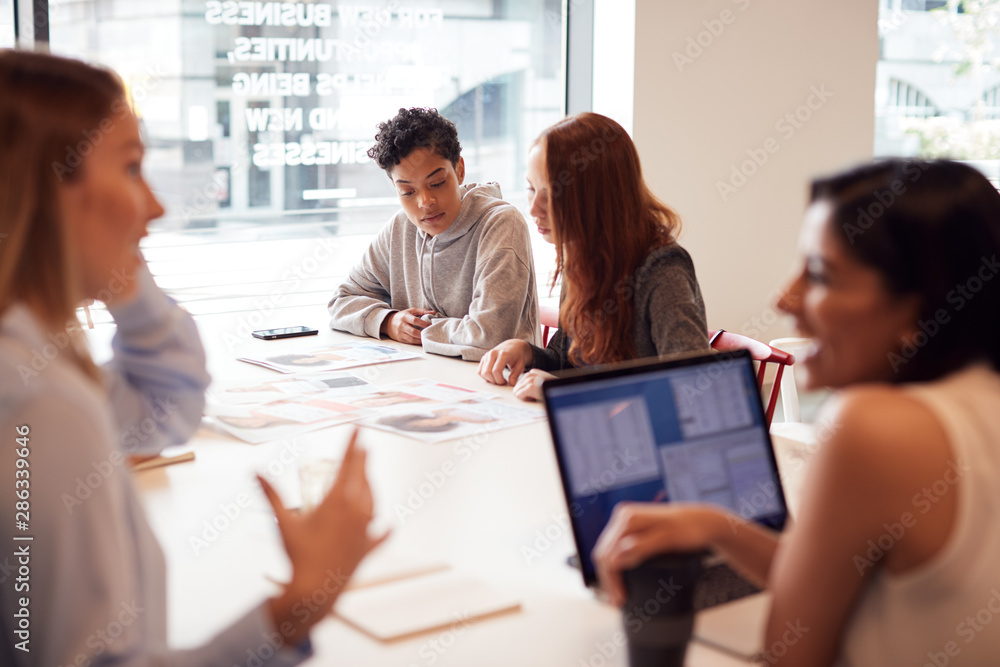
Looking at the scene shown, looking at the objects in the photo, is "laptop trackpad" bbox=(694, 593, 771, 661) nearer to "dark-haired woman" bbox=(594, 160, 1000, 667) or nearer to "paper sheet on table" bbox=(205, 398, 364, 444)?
"dark-haired woman" bbox=(594, 160, 1000, 667)

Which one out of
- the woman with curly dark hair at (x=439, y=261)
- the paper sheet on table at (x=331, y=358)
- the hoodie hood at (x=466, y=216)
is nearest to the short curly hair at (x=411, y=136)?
the woman with curly dark hair at (x=439, y=261)

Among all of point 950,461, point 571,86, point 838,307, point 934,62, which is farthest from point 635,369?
point 934,62

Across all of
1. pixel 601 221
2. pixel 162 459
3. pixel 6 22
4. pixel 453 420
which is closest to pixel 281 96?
pixel 6 22

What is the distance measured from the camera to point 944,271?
0.88 m

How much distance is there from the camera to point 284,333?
279 centimetres

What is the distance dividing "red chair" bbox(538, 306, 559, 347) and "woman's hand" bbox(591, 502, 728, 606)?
198 centimetres

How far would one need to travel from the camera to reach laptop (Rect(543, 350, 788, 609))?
103cm

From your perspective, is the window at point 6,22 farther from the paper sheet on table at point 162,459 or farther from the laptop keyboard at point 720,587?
the laptop keyboard at point 720,587

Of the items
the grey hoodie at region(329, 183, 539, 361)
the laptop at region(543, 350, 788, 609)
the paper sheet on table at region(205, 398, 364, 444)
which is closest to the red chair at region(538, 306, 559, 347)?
the grey hoodie at region(329, 183, 539, 361)

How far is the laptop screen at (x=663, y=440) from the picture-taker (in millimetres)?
1026

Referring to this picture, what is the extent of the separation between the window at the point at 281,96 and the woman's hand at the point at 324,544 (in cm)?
279

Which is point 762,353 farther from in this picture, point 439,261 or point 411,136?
point 411,136

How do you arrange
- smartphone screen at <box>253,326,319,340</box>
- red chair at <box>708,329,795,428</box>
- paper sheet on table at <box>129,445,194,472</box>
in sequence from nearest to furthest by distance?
paper sheet on table at <box>129,445,194,472</box>, red chair at <box>708,329,795,428</box>, smartphone screen at <box>253,326,319,340</box>

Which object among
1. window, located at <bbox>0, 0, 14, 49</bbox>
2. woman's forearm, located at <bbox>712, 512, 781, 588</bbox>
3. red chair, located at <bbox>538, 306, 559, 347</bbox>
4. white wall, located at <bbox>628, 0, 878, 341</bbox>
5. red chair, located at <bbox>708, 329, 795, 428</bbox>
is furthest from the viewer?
white wall, located at <bbox>628, 0, 878, 341</bbox>
